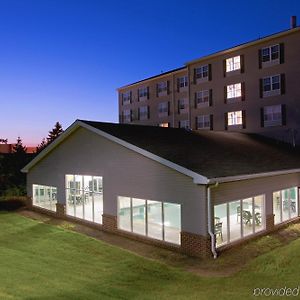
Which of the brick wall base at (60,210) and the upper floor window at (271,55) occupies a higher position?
the upper floor window at (271,55)

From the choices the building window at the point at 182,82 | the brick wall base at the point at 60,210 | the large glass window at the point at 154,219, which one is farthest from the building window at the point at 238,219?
the building window at the point at 182,82

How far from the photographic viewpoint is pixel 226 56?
1220 inches

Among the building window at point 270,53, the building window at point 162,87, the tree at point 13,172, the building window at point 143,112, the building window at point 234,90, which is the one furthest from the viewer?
the building window at point 143,112

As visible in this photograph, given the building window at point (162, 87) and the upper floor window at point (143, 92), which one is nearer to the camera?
the building window at point (162, 87)

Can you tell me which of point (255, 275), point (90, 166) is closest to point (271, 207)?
point (255, 275)

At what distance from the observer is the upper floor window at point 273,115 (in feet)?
89.2

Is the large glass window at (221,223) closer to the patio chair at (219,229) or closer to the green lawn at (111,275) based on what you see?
the patio chair at (219,229)

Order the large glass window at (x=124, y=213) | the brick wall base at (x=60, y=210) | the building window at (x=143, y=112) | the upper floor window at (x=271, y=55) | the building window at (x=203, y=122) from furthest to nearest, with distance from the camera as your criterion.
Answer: the building window at (x=143, y=112), the building window at (x=203, y=122), the upper floor window at (x=271, y=55), the brick wall base at (x=60, y=210), the large glass window at (x=124, y=213)

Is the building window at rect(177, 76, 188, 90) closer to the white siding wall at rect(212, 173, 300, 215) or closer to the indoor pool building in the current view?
the indoor pool building

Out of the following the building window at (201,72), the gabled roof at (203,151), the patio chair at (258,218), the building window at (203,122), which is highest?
the building window at (201,72)

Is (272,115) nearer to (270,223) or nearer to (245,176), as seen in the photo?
(270,223)

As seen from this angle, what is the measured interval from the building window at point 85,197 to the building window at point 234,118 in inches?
661

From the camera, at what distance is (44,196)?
2388 cm

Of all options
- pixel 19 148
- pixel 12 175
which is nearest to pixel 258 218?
pixel 12 175
